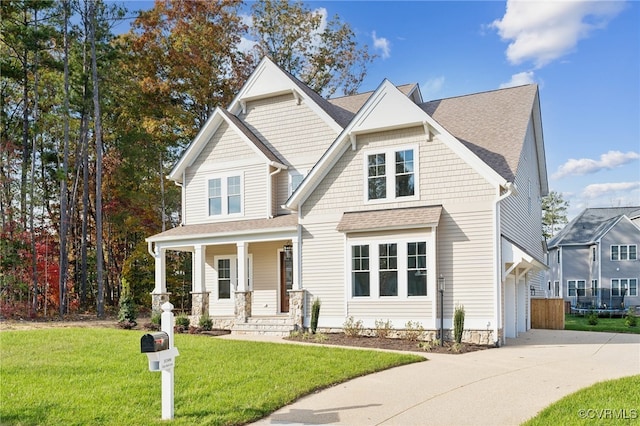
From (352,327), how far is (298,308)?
5.84ft

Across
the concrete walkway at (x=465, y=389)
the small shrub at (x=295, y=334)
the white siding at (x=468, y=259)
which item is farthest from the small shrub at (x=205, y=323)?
the concrete walkway at (x=465, y=389)

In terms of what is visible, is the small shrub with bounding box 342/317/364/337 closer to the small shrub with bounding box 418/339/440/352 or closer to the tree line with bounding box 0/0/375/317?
the small shrub with bounding box 418/339/440/352

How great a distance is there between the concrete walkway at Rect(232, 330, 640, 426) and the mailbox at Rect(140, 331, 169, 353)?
4.92 feet

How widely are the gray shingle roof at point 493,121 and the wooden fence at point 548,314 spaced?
22.2 ft

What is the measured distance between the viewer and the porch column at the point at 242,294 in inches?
655

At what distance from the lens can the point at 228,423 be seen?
6473 millimetres

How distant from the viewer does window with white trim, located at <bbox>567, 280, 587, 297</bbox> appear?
37.4 metres

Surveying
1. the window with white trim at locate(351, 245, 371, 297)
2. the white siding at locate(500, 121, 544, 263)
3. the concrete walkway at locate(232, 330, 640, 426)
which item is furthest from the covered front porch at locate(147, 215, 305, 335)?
the concrete walkway at locate(232, 330, 640, 426)

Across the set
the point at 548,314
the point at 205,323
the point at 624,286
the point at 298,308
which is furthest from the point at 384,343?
the point at 624,286

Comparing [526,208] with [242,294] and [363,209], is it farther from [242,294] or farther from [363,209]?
[242,294]

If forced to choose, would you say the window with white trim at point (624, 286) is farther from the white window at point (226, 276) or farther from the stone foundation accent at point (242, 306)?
the stone foundation accent at point (242, 306)

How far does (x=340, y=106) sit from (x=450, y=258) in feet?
28.9

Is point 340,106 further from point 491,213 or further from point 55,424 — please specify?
point 55,424

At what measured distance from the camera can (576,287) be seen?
37750 millimetres
